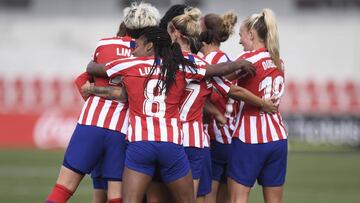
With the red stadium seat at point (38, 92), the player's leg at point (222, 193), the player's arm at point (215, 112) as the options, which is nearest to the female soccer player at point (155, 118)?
the player's arm at point (215, 112)

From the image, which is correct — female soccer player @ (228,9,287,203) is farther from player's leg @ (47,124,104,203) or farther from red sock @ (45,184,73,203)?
red sock @ (45,184,73,203)

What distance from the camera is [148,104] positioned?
30.2 feet

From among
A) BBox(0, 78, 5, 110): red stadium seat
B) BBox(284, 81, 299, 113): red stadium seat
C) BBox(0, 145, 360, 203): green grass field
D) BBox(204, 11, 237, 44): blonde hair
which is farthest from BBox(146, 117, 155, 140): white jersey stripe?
BBox(0, 78, 5, 110): red stadium seat

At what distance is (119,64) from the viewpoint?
Answer: 929 cm

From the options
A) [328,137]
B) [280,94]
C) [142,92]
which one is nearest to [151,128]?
[142,92]

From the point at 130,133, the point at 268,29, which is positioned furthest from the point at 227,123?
the point at 130,133

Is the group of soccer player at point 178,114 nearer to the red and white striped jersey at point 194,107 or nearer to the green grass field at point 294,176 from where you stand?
the red and white striped jersey at point 194,107

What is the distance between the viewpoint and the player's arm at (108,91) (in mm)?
9586

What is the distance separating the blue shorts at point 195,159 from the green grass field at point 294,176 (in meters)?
5.93

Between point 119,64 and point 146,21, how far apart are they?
0.48 meters

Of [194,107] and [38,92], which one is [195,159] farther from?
[38,92]

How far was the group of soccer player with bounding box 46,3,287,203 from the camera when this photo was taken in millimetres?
9211

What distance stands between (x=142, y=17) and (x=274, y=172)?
79.7 inches

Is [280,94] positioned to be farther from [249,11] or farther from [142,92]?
[249,11]
